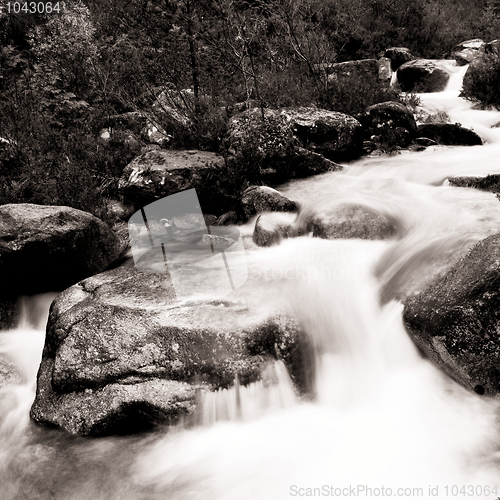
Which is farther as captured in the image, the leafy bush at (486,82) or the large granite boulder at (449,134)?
the leafy bush at (486,82)

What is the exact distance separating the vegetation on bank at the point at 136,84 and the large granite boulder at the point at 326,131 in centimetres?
98

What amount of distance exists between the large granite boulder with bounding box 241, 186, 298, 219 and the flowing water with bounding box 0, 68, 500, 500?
43.0 inches

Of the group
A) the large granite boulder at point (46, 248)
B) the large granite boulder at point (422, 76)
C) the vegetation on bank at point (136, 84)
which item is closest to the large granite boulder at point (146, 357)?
the large granite boulder at point (46, 248)

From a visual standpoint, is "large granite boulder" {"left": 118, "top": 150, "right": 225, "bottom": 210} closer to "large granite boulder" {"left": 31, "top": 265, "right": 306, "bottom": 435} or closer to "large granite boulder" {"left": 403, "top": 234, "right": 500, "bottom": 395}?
"large granite boulder" {"left": 31, "top": 265, "right": 306, "bottom": 435}

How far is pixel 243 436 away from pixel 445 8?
64.1 feet

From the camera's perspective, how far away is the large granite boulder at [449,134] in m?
8.26

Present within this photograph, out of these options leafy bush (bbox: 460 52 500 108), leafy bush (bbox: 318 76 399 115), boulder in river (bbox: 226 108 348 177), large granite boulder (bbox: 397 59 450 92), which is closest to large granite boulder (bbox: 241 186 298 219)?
boulder in river (bbox: 226 108 348 177)

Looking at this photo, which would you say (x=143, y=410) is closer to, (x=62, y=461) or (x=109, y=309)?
(x=62, y=461)

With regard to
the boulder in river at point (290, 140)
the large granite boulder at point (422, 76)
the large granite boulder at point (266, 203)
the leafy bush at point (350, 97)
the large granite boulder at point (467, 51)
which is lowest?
the large granite boulder at point (266, 203)

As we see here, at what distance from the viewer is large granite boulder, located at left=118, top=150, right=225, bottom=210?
619 centimetres

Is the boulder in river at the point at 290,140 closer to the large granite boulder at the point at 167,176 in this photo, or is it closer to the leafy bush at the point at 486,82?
the large granite boulder at the point at 167,176

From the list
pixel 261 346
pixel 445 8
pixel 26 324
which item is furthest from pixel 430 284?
pixel 445 8

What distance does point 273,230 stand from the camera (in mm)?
5266

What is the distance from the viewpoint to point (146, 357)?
11.3 ft
